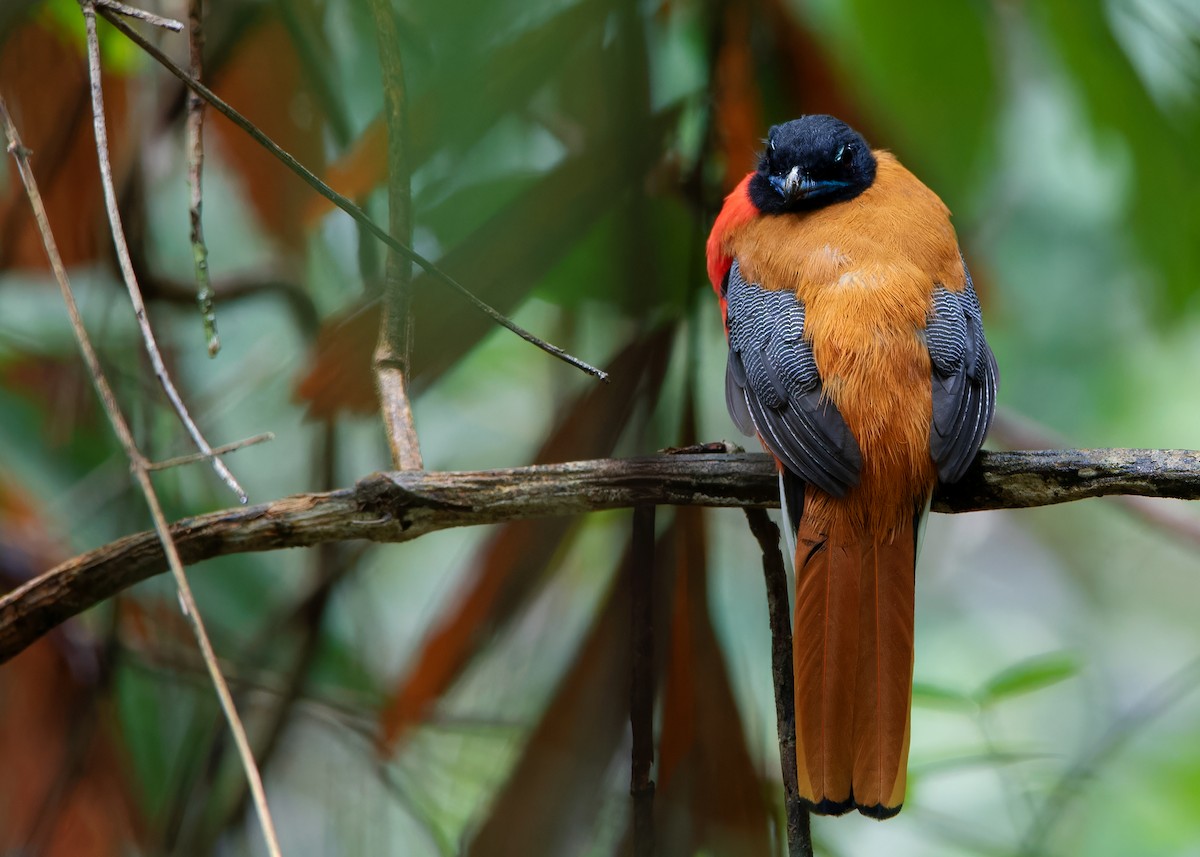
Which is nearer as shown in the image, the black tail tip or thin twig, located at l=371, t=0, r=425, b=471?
thin twig, located at l=371, t=0, r=425, b=471

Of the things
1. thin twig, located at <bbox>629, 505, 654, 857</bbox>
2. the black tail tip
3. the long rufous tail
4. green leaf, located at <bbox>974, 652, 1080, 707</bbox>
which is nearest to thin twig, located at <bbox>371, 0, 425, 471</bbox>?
thin twig, located at <bbox>629, 505, 654, 857</bbox>

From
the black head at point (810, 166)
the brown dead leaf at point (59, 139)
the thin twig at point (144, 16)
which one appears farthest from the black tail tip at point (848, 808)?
the brown dead leaf at point (59, 139)

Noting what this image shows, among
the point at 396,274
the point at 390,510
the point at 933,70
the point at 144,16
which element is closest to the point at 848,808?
the point at 390,510

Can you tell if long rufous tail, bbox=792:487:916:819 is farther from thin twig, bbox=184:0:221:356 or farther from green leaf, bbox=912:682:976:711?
thin twig, bbox=184:0:221:356

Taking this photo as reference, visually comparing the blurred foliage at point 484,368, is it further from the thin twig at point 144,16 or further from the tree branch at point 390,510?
the thin twig at point 144,16

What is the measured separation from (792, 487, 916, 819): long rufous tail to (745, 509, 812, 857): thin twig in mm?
67

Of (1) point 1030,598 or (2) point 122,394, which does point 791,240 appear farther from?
(1) point 1030,598

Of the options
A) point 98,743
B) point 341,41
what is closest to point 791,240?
point 341,41

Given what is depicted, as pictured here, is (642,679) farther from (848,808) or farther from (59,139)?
(59,139)

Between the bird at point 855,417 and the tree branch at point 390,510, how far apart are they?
10.7 inches

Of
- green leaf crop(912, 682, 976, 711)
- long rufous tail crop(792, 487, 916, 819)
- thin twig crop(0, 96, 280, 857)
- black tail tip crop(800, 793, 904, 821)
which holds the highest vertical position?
thin twig crop(0, 96, 280, 857)

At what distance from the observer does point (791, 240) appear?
231 centimetres

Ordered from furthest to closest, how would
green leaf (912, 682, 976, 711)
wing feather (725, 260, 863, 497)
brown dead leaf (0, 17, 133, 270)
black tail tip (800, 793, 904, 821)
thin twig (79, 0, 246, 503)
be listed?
1. brown dead leaf (0, 17, 133, 270)
2. green leaf (912, 682, 976, 711)
3. wing feather (725, 260, 863, 497)
4. black tail tip (800, 793, 904, 821)
5. thin twig (79, 0, 246, 503)

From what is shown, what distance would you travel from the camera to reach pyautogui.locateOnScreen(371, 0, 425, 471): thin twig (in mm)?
1521
